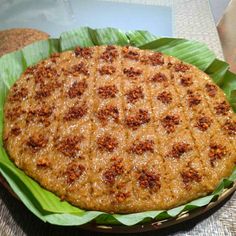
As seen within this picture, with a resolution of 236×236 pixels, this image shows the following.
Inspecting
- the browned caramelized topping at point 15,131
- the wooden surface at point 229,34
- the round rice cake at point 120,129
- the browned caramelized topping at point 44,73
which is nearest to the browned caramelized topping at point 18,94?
the round rice cake at point 120,129

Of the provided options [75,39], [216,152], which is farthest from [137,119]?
[75,39]

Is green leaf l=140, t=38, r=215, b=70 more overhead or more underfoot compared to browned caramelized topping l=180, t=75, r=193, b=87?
more overhead

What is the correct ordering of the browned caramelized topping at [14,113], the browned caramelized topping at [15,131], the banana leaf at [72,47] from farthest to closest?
the browned caramelized topping at [14,113] < the browned caramelized topping at [15,131] < the banana leaf at [72,47]

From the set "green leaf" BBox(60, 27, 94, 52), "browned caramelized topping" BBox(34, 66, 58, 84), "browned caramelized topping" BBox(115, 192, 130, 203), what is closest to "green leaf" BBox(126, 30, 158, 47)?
"green leaf" BBox(60, 27, 94, 52)

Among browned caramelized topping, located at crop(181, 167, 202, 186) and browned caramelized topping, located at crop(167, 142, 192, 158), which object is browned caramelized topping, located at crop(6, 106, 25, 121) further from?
browned caramelized topping, located at crop(181, 167, 202, 186)

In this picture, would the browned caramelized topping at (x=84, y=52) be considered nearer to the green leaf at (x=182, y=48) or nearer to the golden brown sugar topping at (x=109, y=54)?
the golden brown sugar topping at (x=109, y=54)

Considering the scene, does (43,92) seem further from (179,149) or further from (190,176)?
(190,176)
